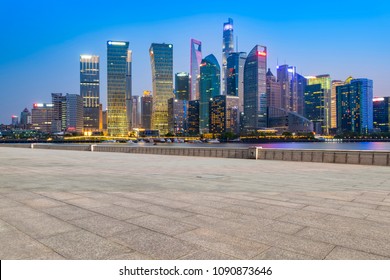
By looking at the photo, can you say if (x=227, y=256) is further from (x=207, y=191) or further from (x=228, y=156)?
(x=228, y=156)

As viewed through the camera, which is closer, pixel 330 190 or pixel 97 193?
pixel 97 193

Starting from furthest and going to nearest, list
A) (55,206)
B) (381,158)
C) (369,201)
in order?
(381,158), (369,201), (55,206)

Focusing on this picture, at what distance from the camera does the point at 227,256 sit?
446 cm

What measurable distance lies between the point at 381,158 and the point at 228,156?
40.6ft

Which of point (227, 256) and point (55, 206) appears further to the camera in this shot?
point (55, 206)

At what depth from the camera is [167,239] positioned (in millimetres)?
5191
